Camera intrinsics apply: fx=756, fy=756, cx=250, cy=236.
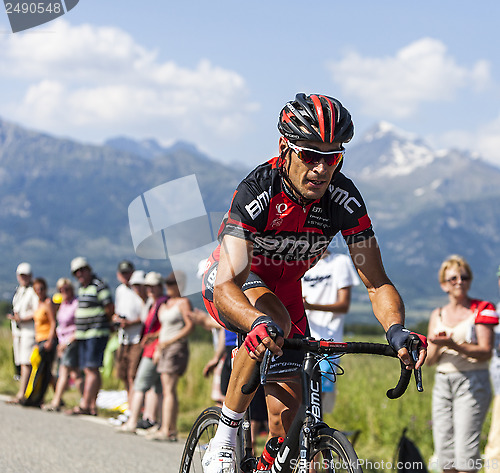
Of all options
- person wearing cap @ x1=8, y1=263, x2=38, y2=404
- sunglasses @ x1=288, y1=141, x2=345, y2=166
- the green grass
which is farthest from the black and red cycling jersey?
person wearing cap @ x1=8, y1=263, x2=38, y2=404

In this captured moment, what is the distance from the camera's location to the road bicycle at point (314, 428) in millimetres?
3148

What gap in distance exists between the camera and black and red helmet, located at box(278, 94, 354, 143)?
140 inches

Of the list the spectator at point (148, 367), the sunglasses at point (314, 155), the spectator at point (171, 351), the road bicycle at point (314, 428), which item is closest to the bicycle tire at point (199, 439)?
the road bicycle at point (314, 428)

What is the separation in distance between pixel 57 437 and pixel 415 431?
4030 mm

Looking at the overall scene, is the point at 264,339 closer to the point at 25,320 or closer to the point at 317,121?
the point at 317,121

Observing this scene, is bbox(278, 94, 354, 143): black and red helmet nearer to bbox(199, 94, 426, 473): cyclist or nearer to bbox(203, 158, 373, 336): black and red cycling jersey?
bbox(199, 94, 426, 473): cyclist

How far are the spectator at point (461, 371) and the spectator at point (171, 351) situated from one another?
134 inches

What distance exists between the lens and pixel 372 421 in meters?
9.35

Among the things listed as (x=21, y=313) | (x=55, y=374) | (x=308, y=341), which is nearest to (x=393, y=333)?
(x=308, y=341)

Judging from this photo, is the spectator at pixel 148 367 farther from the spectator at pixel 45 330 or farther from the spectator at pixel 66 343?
the spectator at pixel 45 330

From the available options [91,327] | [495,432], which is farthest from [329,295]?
[91,327]

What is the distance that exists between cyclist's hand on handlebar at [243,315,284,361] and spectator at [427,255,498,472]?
3.44 meters

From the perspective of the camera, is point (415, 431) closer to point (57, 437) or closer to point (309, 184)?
point (57, 437)

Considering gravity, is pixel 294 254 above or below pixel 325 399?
above
